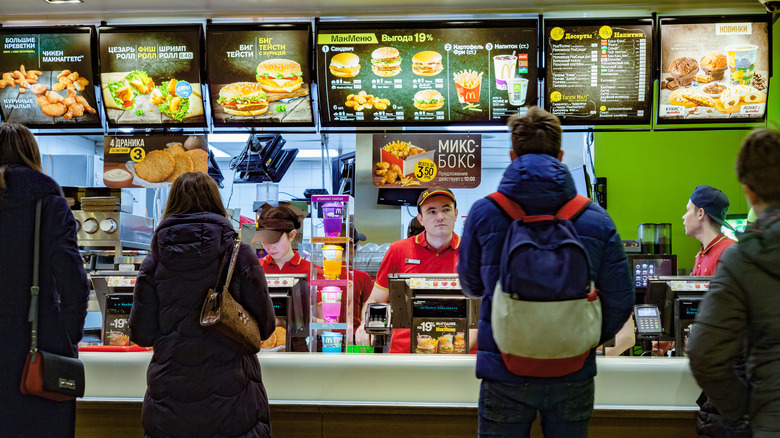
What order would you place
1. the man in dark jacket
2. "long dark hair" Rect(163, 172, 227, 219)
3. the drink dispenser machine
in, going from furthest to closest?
the drink dispenser machine < "long dark hair" Rect(163, 172, 227, 219) < the man in dark jacket

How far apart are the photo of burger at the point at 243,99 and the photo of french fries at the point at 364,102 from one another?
1.91ft

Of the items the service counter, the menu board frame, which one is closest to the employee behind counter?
the menu board frame

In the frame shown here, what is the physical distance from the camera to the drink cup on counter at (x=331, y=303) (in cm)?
324

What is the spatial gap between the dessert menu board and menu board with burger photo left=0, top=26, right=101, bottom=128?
319cm

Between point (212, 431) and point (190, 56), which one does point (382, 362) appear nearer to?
point (212, 431)

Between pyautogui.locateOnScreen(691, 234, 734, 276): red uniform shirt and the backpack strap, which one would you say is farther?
pyautogui.locateOnScreen(691, 234, 734, 276): red uniform shirt

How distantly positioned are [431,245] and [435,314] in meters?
1.53

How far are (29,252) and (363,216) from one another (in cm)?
493

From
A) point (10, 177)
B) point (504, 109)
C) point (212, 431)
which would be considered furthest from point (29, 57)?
point (212, 431)

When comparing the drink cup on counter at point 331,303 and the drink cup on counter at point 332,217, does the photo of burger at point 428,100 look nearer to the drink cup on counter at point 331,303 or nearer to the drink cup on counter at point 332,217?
the drink cup on counter at point 332,217

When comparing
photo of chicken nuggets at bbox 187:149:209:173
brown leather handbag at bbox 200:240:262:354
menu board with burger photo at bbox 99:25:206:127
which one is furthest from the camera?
photo of chicken nuggets at bbox 187:149:209:173

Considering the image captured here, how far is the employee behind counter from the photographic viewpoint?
4391 millimetres

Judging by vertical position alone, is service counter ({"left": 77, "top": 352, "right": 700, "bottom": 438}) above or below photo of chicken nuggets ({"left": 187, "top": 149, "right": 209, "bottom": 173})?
below

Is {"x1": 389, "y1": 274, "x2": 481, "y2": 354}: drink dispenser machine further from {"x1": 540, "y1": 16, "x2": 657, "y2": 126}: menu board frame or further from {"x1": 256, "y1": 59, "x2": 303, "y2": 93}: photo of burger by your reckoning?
{"x1": 256, "y1": 59, "x2": 303, "y2": 93}: photo of burger
